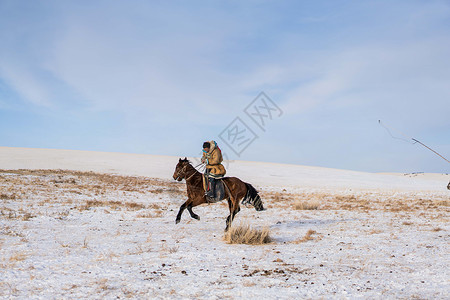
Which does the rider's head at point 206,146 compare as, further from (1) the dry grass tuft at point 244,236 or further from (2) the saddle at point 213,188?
(1) the dry grass tuft at point 244,236

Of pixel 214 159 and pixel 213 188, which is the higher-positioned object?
pixel 214 159

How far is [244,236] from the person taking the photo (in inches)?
312

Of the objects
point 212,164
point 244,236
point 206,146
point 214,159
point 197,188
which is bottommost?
point 244,236

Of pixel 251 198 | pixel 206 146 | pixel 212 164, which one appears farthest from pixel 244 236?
pixel 206 146

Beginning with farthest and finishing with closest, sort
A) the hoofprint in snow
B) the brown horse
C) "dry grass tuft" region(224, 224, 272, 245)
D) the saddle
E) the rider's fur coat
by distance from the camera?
1. the brown horse
2. the rider's fur coat
3. the saddle
4. "dry grass tuft" region(224, 224, 272, 245)
5. the hoofprint in snow

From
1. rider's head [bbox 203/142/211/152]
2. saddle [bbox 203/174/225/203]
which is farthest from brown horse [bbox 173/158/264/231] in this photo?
rider's head [bbox 203/142/211/152]

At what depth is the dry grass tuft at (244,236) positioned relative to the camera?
7.92m

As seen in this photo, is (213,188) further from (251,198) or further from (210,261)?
(210,261)

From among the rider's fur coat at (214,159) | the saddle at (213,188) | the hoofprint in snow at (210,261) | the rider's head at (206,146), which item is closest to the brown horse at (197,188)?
the saddle at (213,188)

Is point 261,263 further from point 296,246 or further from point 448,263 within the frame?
point 448,263

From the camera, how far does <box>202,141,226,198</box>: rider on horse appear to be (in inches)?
369

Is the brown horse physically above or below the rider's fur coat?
below

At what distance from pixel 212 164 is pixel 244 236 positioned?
8.09ft

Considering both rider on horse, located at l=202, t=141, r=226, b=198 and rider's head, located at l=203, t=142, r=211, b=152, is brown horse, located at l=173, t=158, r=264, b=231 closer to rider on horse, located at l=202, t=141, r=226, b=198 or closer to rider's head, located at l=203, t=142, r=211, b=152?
rider on horse, located at l=202, t=141, r=226, b=198
